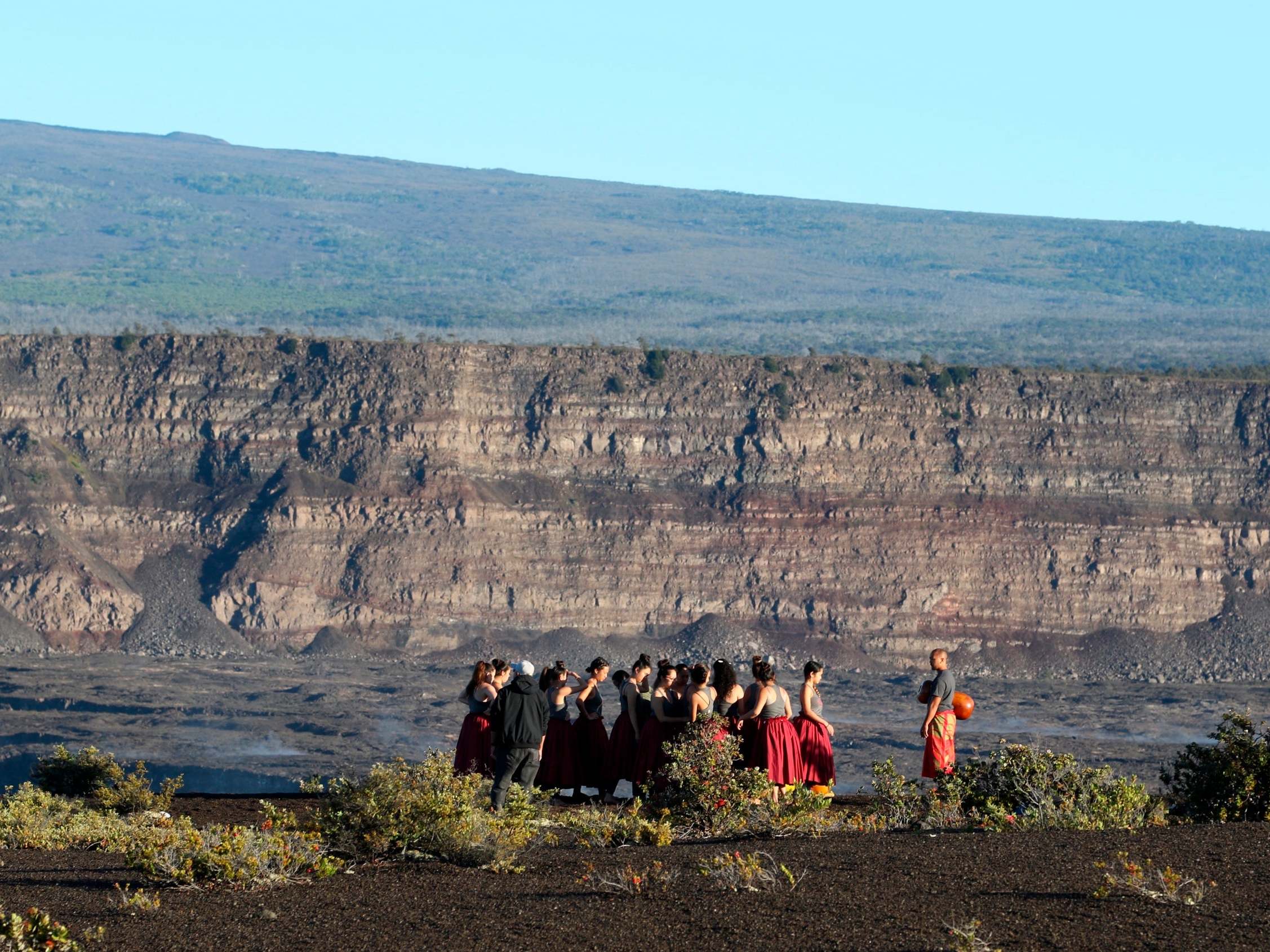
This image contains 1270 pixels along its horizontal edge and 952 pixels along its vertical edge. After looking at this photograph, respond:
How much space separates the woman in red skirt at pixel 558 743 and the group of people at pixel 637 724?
0.4 inches

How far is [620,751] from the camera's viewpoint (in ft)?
64.9

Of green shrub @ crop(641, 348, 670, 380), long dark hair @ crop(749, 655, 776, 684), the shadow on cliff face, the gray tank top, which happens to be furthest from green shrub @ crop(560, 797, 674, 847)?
green shrub @ crop(641, 348, 670, 380)

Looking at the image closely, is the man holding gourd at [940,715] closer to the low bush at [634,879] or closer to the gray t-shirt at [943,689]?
the gray t-shirt at [943,689]

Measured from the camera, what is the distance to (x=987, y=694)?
7219 centimetres

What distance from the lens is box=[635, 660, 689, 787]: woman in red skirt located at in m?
18.7

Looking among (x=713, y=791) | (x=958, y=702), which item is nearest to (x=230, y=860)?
(x=713, y=791)

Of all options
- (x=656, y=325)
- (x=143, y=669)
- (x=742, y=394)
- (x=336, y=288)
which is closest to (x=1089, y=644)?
(x=742, y=394)

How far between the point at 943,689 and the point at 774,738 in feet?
4.97

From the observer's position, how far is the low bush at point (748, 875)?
13125mm

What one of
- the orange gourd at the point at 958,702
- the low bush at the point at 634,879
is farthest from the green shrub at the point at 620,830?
the orange gourd at the point at 958,702

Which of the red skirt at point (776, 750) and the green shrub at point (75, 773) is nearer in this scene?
the red skirt at point (776, 750)

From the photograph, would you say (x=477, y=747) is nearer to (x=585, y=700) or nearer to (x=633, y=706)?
(x=585, y=700)

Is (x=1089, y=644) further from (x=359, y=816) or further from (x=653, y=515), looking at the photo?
(x=359, y=816)

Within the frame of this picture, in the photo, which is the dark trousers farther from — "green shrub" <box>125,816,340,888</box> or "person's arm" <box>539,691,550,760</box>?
"green shrub" <box>125,816,340,888</box>
